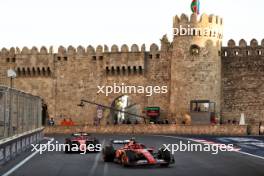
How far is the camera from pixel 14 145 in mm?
20578

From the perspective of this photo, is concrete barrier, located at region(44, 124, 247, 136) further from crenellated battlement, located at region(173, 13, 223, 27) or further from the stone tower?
crenellated battlement, located at region(173, 13, 223, 27)

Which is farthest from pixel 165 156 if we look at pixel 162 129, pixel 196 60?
pixel 196 60

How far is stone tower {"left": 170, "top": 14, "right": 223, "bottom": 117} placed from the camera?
50.6 meters

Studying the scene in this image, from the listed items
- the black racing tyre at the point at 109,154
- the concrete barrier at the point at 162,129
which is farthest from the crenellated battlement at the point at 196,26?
the black racing tyre at the point at 109,154

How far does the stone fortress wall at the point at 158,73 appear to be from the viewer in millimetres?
50844

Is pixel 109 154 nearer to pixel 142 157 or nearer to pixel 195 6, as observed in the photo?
pixel 142 157

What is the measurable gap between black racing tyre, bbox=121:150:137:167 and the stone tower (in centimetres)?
3439

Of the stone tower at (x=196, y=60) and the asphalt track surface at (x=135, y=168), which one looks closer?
the asphalt track surface at (x=135, y=168)

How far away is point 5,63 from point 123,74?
38.8ft

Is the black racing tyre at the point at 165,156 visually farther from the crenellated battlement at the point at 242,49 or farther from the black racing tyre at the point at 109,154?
the crenellated battlement at the point at 242,49

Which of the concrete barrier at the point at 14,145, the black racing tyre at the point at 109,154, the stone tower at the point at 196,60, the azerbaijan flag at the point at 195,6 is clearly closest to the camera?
the concrete barrier at the point at 14,145

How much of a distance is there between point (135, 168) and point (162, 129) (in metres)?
30.7

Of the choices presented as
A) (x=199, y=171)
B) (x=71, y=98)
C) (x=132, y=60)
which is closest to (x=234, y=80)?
(x=132, y=60)

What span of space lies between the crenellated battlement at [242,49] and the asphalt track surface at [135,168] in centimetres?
3196
